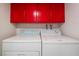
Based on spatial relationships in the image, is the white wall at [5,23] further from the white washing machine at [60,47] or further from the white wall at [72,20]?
the white wall at [72,20]

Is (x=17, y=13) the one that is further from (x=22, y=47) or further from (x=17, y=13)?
(x=22, y=47)

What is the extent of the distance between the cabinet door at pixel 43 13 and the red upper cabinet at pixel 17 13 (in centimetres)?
49

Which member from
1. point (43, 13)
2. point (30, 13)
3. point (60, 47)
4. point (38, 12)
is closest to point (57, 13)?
point (43, 13)

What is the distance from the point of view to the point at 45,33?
11.1ft

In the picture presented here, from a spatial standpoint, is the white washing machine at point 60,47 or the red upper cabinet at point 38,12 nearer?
the white washing machine at point 60,47

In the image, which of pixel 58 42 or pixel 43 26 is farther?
pixel 43 26

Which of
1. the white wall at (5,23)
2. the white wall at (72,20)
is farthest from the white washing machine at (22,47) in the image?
the white wall at (72,20)

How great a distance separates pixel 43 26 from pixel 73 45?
1477mm

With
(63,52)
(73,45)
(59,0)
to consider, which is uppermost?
(59,0)

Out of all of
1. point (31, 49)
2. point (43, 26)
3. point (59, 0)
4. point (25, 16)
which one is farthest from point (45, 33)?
point (59, 0)

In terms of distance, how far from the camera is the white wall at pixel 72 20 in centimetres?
256

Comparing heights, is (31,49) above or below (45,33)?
below

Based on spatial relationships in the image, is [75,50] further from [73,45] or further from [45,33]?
[45,33]

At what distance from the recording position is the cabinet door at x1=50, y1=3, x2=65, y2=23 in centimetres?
329
